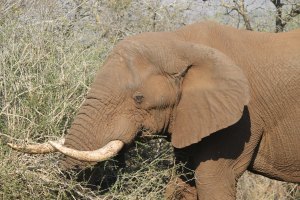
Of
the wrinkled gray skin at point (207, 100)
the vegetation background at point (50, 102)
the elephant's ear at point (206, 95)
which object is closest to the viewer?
the vegetation background at point (50, 102)

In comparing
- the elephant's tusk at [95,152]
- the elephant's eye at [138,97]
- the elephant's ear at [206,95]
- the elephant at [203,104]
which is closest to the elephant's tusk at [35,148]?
the elephant at [203,104]

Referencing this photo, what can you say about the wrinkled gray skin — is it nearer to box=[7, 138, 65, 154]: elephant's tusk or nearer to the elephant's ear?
the elephant's ear

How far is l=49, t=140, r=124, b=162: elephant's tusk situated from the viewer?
16.2ft

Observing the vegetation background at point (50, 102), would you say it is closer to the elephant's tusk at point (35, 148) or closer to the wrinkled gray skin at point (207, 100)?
the elephant's tusk at point (35, 148)

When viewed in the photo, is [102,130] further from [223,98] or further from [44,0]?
[44,0]

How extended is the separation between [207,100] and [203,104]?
42 millimetres

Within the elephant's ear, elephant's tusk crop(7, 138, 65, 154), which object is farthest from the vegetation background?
the elephant's ear

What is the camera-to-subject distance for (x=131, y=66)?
5371mm

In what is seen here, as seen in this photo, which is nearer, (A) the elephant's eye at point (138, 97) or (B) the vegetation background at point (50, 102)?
(B) the vegetation background at point (50, 102)

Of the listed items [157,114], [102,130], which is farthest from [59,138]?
[157,114]

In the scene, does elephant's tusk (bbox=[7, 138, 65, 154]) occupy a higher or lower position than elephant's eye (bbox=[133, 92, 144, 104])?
lower

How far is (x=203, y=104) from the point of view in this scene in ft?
18.0

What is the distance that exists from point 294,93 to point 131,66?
1.31m

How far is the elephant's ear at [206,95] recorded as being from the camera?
5.42 m
